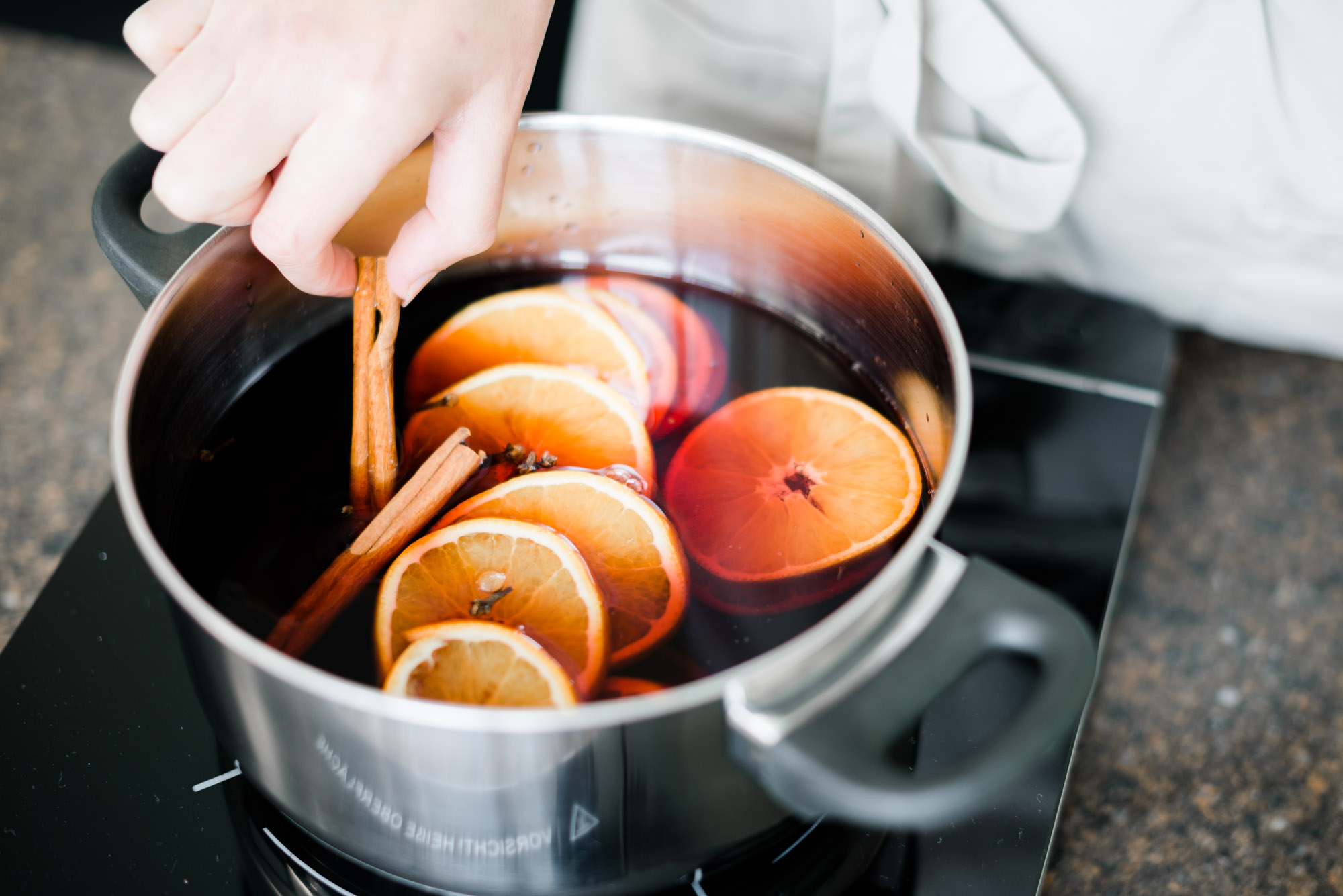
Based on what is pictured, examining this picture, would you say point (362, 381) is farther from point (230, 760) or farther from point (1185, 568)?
point (1185, 568)

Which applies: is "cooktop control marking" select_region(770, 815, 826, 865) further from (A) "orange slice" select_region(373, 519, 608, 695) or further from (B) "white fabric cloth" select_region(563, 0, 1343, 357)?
(B) "white fabric cloth" select_region(563, 0, 1343, 357)

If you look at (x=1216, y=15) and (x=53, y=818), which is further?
(x=1216, y=15)

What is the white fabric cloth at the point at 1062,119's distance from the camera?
2.77 ft

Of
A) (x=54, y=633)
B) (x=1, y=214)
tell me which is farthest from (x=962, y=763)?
(x=1, y=214)

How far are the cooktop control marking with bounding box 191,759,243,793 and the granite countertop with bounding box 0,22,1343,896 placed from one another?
13.6 inches

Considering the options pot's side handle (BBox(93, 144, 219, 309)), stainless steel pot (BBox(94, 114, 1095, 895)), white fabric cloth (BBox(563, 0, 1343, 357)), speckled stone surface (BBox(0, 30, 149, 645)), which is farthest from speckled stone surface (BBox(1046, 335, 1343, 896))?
speckled stone surface (BBox(0, 30, 149, 645))

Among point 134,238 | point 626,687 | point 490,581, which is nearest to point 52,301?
point 134,238

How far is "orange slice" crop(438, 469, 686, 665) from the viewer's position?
0.75 meters

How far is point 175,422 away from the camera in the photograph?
29.9 inches

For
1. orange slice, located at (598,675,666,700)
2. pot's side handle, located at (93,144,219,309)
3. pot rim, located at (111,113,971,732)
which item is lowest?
orange slice, located at (598,675,666,700)

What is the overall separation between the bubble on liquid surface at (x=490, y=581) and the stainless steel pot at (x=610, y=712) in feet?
0.61

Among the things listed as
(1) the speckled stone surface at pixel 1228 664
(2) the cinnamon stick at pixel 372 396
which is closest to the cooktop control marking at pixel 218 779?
(2) the cinnamon stick at pixel 372 396

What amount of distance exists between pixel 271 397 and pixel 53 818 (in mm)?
367

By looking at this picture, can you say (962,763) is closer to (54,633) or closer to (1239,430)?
(54,633)
